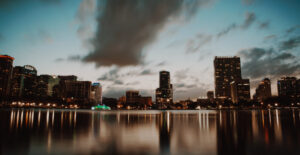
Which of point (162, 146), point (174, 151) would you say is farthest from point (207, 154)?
point (162, 146)

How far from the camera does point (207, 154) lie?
1141 cm

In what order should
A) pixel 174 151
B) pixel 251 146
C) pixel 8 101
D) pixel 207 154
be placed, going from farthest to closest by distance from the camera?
pixel 8 101 → pixel 251 146 → pixel 174 151 → pixel 207 154

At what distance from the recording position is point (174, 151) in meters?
12.2

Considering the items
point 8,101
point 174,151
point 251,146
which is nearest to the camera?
Answer: point 174,151

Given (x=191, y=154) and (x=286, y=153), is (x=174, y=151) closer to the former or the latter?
(x=191, y=154)

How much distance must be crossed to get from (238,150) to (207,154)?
90.0 inches

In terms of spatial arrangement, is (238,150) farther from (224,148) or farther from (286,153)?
(286,153)

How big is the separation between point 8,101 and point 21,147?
22992cm

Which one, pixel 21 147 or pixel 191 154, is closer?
pixel 191 154

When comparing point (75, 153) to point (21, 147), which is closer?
point (75, 153)

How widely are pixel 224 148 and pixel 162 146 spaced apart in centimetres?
411

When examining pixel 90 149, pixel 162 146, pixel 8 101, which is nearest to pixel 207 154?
pixel 162 146

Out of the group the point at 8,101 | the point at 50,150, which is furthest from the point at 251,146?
the point at 8,101

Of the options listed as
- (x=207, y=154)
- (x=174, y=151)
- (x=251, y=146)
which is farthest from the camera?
(x=251, y=146)
